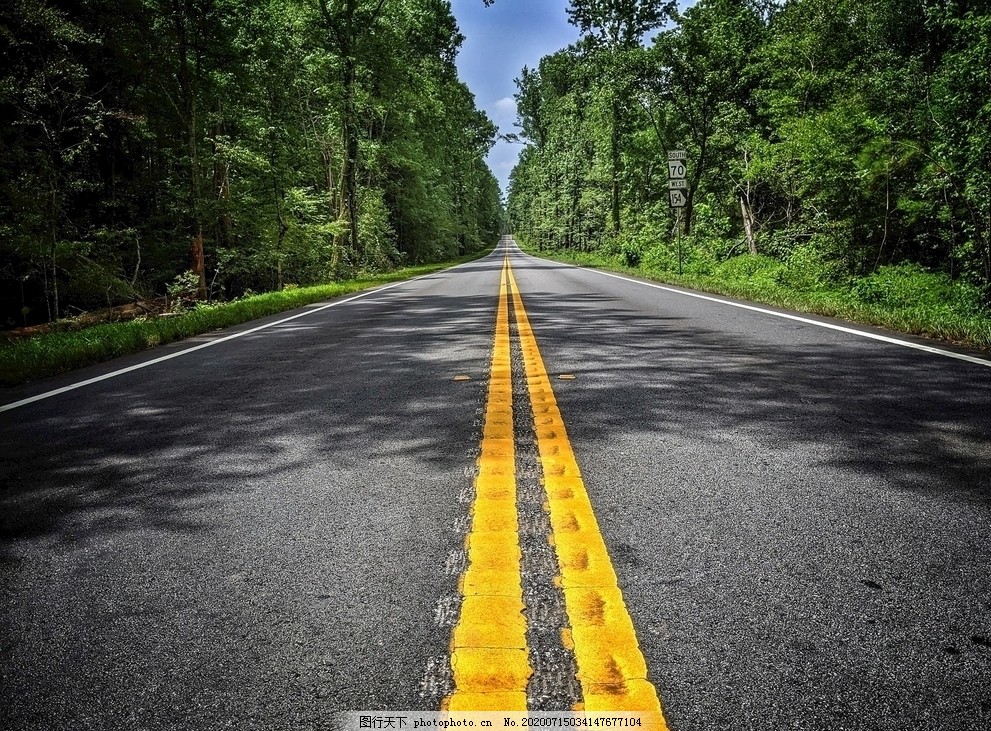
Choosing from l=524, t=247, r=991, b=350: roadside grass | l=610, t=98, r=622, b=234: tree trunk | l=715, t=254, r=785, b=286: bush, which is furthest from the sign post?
l=610, t=98, r=622, b=234: tree trunk

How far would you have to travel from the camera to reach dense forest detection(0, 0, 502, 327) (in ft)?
36.2

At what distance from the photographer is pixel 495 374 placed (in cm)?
436

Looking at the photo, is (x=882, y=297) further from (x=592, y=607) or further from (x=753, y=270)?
(x=592, y=607)

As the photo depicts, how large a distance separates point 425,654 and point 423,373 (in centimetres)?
337

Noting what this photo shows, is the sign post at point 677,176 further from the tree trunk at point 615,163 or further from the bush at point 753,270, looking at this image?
the tree trunk at point 615,163

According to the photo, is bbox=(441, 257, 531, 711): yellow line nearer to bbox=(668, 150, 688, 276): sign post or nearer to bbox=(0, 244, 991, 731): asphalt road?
bbox=(0, 244, 991, 731): asphalt road

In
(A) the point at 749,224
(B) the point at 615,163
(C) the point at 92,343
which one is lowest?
(C) the point at 92,343

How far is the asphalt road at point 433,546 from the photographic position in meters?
1.17

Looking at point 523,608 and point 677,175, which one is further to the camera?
point 677,175

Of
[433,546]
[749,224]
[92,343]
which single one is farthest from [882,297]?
[749,224]

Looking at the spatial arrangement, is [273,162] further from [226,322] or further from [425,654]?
[425,654]

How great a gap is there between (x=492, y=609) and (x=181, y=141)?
63.7 feet

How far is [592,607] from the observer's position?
140cm

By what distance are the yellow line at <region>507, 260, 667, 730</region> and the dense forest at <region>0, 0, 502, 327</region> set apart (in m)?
12.2
